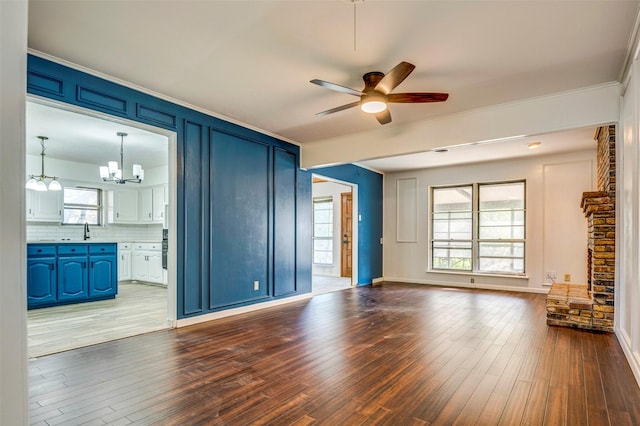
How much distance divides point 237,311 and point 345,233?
4.65 metres

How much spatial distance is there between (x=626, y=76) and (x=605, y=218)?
63.9 inches

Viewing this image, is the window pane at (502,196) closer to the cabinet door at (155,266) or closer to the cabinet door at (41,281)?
the cabinet door at (155,266)

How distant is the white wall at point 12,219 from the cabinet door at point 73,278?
18.2 ft

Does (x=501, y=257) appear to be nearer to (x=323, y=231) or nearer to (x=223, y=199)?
(x=323, y=231)

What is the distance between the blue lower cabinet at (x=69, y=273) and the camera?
5133 millimetres

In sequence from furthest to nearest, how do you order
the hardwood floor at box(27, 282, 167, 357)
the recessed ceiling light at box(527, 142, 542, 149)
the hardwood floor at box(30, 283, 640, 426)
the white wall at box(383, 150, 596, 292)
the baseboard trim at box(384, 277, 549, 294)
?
the baseboard trim at box(384, 277, 549, 294) → the white wall at box(383, 150, 596, 292) → the recessed ceiling light at box(527, 142, 542, 149) → the hardwood floor at box(27, 282, 167, 357) → the hardwood floor at box(30, 283, 640, 426)

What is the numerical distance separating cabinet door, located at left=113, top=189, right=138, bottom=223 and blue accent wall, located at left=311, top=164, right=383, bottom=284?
5011mm

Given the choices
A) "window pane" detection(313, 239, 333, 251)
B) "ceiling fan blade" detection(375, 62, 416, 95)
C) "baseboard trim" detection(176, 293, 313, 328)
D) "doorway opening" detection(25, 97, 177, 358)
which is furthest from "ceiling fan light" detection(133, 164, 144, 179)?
"window pane" detection(313, 239, 333, 251)

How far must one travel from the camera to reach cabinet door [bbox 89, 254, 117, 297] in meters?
5.75

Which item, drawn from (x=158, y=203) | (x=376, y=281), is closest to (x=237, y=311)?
(x=376, y=281)

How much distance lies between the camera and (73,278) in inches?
217

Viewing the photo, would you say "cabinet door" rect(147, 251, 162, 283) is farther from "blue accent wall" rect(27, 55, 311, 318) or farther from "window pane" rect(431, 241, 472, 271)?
"window pane" rect(431, 241, 472, 271)

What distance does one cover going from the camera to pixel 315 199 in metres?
9.66

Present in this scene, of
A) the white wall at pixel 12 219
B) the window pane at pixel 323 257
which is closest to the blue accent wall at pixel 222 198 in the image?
the white wall at pixel 12 219
